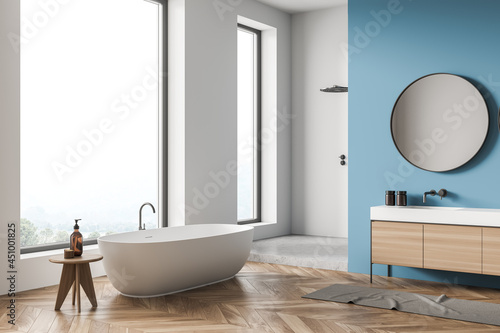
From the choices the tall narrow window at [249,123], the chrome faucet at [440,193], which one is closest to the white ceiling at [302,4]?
the tall narrow window at [249,123]

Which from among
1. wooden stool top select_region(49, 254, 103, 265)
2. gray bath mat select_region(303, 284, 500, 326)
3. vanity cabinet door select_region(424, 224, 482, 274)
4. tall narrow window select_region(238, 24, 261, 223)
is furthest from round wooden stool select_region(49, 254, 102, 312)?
tall narrow window select_region(238, 24, 261, 223)

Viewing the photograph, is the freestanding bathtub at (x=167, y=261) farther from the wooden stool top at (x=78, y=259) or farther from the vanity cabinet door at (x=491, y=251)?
the vanity cabinet door at (x=491, y=251)

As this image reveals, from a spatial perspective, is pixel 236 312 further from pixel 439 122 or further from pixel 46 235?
pixel 439 122

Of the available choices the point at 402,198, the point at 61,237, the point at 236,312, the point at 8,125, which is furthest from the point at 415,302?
the point at 8,125

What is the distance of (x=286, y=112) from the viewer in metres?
7.66

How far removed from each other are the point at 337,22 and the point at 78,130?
12.4ft

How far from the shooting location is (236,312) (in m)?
4.06

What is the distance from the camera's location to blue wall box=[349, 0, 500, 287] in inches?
191

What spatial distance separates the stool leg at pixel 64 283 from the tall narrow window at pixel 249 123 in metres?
3.37

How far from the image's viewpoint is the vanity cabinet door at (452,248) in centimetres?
454

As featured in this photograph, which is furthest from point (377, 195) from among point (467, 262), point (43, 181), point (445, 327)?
point (43, 181)

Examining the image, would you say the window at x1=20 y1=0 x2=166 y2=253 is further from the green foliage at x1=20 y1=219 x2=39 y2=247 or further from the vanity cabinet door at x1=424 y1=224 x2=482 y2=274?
the vanity cabinet door at x1=424 y1=224 x2=482 y2=274

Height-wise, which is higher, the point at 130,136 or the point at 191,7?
the point at 191,7

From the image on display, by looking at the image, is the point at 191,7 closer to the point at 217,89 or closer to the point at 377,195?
the point at 217,89
